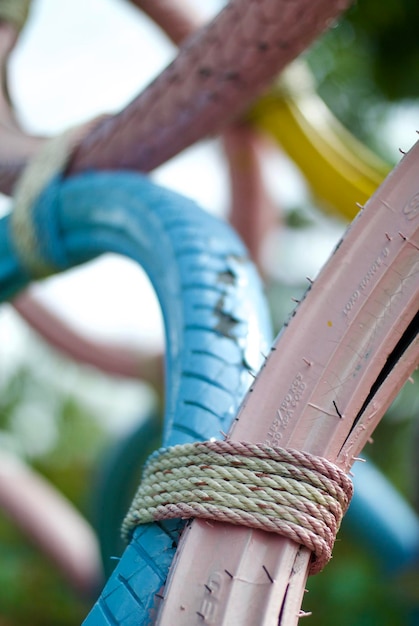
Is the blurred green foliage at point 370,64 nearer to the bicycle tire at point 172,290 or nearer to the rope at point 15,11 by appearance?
the rope at point 15,11

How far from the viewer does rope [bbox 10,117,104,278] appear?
0.91m

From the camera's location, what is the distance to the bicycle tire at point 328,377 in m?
0.43

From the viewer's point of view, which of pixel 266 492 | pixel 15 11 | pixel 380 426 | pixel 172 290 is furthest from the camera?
pixel 380 426

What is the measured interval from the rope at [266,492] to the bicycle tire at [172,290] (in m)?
0.03

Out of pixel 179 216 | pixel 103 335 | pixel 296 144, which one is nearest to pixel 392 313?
pixel 179 216

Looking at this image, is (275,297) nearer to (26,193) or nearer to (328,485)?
(26,193)

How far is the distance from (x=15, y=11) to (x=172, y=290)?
2.26 feet

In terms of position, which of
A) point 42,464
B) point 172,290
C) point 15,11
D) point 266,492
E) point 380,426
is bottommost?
point 266,492

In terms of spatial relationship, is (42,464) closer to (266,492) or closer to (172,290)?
(172,290)

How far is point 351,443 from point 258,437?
5 centimetres

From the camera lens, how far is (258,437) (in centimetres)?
47

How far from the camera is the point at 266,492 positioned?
0.44 m

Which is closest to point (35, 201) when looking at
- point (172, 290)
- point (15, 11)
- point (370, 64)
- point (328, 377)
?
point (172, 290)

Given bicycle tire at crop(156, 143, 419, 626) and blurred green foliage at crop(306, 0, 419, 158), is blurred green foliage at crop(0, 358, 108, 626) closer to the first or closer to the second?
blurred green foliage at crop(306, 0, 419, 158)
